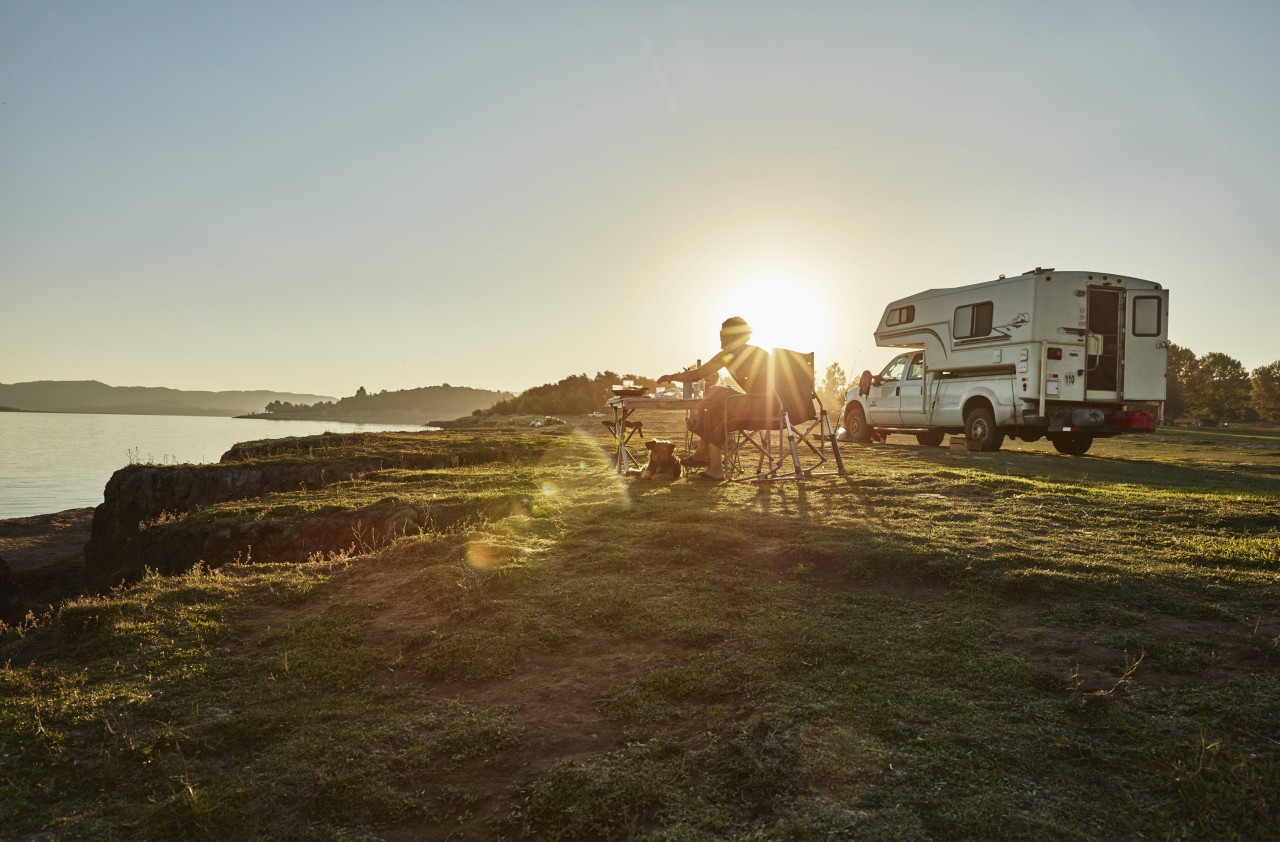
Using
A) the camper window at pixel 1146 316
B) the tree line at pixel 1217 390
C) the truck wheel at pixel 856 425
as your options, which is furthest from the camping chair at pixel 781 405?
the tree line at pixel 1217 390

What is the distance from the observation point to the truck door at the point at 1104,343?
13633mm

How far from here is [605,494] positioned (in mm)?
8844

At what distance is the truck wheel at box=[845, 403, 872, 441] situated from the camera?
63.9ft

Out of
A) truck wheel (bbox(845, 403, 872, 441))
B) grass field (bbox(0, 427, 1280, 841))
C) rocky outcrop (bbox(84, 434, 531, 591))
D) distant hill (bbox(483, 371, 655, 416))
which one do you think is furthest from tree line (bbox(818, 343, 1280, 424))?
grass field (bbox(0, 427, 1280, 841))

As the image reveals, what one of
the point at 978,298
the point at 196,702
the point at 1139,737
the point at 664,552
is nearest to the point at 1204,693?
the point at 1139,737

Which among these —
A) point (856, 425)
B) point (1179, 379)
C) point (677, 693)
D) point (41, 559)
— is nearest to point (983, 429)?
point (856, 425)

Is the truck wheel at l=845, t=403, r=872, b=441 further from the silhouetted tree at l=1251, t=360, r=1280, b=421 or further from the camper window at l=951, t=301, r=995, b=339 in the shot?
the silhouetted tree at l=1251, t=360, r=1280, b=421

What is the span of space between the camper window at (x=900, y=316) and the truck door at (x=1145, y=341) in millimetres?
4515

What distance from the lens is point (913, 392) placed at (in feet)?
56.6

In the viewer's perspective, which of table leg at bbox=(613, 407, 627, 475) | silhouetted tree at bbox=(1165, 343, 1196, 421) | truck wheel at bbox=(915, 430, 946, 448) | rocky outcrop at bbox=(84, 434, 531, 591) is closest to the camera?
rocky outcrop at bbox=(84, 434, 531, 591)

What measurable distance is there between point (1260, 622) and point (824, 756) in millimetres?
2823

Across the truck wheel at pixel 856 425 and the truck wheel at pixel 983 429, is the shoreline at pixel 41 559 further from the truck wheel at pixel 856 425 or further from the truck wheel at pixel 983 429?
the truck wheel at pixel 856 425

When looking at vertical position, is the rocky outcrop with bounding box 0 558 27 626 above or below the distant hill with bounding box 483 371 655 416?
below

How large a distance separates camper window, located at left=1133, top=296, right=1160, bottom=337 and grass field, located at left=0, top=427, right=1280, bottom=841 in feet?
32.4
